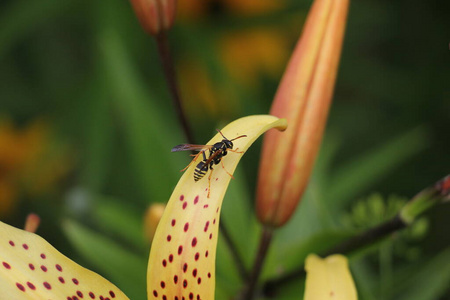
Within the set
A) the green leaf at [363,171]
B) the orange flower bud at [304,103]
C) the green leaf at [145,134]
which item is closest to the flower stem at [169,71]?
the orange flower bud at [304,103]

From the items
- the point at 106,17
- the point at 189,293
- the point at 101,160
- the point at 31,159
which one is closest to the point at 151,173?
the point at 101,160

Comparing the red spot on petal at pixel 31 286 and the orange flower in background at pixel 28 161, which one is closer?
the red spot on petal at pixel 31 286

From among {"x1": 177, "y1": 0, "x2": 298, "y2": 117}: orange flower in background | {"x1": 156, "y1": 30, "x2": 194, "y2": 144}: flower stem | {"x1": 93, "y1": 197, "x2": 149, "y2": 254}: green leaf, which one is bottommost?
{"x1": 93, "y1": 197, "x2": 149, "y2": 254}: green leaf

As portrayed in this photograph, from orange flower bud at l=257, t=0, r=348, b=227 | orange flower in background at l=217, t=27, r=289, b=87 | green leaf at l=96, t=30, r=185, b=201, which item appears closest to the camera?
orange flower bud at l=257, t=0, r=348, b=227

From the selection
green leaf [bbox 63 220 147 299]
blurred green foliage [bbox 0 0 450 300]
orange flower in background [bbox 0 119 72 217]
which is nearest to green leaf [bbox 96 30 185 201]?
blurred green foliage [bbox 0 0 450 300]

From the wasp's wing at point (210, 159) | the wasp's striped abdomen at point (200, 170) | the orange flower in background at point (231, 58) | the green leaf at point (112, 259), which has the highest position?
the orange flower in background at point (231, 58)

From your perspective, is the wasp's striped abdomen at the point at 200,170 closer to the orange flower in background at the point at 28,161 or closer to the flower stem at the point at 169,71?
the flower stem at the point at 169,71

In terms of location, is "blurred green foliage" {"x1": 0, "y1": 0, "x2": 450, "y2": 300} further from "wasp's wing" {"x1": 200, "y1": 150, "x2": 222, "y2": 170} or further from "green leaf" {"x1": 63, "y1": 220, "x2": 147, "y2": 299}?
"wasp's wing" {"x1": 200, "y1": 150, "x2": 222, "y2": 170}

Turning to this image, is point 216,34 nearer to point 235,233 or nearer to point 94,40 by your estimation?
point 94,40

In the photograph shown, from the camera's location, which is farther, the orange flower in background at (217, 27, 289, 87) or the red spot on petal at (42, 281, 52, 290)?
the orange flower in background at (217, 27, 289, 87)
